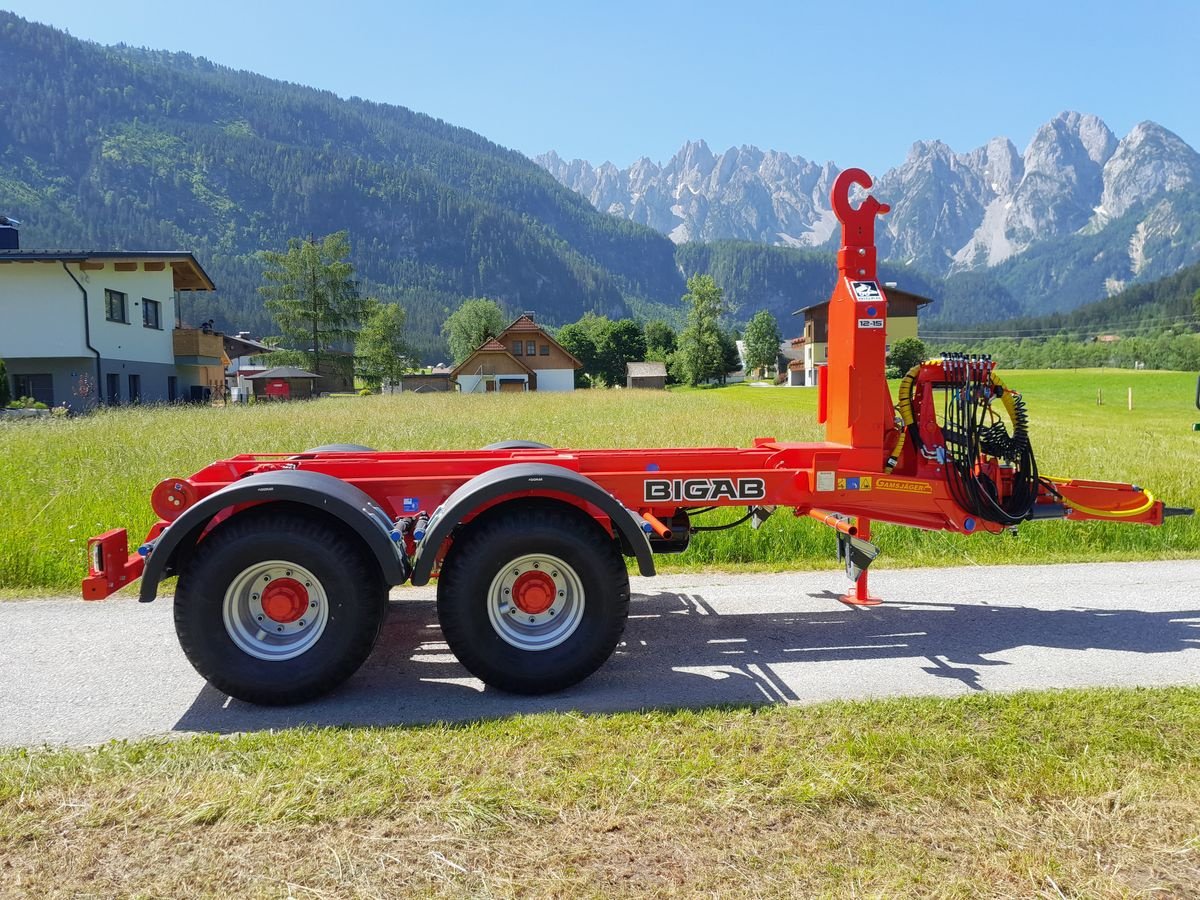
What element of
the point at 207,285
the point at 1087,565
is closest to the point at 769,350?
the point at 207,285

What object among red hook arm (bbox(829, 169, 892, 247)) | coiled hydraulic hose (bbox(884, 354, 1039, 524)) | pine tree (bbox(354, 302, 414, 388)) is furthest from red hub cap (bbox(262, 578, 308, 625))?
pine tree (bbox(354, 302, 414, 388))

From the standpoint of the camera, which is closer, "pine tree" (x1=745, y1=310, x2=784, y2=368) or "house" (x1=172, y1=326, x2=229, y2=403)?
"house" (x1=172, y1=326, x2=229, y2=403)

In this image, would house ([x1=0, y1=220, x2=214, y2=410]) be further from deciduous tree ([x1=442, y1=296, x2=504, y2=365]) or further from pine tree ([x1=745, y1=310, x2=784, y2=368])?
pine tree ([x1=745, y1=310, x2=784, y2=368])

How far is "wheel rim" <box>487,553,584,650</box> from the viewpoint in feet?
15.9

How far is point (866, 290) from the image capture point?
5.90m

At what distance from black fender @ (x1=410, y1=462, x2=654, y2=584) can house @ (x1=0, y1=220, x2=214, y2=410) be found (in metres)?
29.9

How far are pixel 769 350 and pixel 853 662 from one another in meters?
121

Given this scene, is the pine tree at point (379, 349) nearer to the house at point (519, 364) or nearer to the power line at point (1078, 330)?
the house at point (519, 364)

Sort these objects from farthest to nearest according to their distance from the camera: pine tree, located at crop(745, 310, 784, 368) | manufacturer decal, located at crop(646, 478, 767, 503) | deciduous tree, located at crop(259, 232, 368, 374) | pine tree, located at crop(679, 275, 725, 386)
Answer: pine tree, located at crop(745, 310, 784, 368) → pine tree, located at crop(679, 275, 725, 386) → deciduous tree, located at crop(259, 232, 368, 374) → manufacturer decal, located at crop(646, 478, 767, 503)

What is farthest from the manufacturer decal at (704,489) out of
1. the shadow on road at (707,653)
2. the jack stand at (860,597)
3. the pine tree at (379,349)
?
the pine tree at (379,349)

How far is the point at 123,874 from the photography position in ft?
9.93

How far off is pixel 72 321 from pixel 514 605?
3185 centimetres

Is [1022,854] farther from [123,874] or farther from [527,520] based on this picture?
[123,874]

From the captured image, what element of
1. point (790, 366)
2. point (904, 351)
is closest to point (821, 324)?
point (790, 366)
